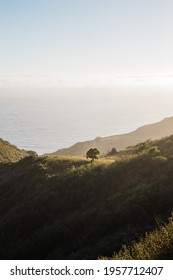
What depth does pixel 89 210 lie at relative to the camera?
952 inches

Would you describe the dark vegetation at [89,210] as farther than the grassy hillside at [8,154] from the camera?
No

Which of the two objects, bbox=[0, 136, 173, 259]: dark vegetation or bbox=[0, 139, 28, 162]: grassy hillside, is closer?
bbox=[0, 136, 173, 259]: dark vegetation

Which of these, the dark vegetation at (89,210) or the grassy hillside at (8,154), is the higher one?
the grassy hillside at (8,154)

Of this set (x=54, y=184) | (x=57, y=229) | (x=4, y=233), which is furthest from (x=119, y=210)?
(x=54, y=184)

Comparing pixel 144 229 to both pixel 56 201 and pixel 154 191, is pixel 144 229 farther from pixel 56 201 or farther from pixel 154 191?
pixel 56 201

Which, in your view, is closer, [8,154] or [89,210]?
[89,210]

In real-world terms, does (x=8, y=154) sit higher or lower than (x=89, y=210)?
higher

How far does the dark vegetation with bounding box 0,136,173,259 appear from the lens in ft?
62.2

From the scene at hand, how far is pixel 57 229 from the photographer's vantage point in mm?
22438

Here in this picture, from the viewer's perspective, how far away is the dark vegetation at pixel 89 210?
62.2 ft

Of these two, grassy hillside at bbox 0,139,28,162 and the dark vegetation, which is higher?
grassy hillside at bbox 0,139,28,162
